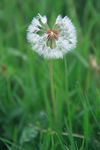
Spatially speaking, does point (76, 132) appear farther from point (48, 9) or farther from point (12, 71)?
point (48, 9)

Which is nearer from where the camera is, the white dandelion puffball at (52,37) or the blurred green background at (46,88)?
the white dandelion puffball at (52,37)

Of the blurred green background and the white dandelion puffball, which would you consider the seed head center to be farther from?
the blurred green background

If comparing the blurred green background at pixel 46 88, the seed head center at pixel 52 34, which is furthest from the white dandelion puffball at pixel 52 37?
the blurred green background at pixel 46 88

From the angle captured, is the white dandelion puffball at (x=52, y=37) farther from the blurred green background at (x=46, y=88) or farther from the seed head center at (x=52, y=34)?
the blurred green background at (x=46, y=88)

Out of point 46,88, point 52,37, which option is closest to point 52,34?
point 52,37

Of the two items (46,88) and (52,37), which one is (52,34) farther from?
(46,88)
